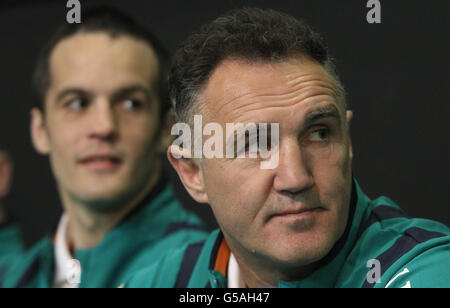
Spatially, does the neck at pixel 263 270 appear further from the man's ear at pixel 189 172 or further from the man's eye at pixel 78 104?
the man's eye at pixel 78 104

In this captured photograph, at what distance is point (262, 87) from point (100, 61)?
548mm

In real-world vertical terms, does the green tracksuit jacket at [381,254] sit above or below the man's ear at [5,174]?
below

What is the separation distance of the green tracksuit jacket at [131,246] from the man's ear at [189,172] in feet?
1.00

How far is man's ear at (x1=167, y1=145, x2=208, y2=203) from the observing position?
0.87 m

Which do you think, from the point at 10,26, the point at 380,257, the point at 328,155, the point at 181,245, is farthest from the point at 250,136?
the point at 10,26

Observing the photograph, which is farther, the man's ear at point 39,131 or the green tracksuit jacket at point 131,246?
the man's ear at point 39,131

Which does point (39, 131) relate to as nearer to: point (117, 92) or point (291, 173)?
point (117, 92)

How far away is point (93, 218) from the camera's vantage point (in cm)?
128

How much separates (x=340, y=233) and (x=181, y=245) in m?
0.46

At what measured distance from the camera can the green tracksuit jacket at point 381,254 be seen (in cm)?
71

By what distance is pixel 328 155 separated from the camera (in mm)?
760

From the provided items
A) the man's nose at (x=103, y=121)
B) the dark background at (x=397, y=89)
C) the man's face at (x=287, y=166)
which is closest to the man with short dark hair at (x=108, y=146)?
the man's nose at (x=103, y=121)

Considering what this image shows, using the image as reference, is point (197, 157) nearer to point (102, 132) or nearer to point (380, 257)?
point (380, 257)
